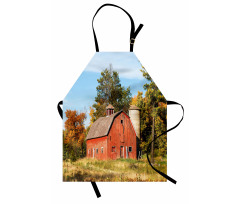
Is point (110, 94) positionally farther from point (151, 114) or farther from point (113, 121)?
point (151, 114)

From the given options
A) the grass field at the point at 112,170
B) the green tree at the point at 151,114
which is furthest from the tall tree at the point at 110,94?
the grass field at the point at 112,170

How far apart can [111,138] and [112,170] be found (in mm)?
364

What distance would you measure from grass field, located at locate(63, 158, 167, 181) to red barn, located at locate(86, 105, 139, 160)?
0.08 meters

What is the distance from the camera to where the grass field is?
5023mm

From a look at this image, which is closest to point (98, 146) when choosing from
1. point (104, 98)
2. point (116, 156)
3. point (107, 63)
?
point (116, 156)

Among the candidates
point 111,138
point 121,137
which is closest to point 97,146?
point 111,138

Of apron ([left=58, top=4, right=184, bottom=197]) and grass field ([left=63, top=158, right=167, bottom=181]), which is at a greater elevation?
apron ([left=58, top=4, right=184, bottom=197])

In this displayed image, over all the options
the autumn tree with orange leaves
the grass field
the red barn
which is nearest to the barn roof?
the red barn

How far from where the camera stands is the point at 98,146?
5.10 meters

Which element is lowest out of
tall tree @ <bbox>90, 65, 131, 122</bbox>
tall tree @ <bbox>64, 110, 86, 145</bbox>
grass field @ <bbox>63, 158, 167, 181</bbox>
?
grass field @ <bbox>63, 158, 167, 181</bbox>

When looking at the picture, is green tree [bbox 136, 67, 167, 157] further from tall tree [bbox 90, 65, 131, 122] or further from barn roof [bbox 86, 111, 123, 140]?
barn roof [bbox 86, 111, 123, 140]

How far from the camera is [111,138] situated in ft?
16.8

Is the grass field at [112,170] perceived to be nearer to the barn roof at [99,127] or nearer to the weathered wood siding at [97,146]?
the weathered wood siding at [97,146]

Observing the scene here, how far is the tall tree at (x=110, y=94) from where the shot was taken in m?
5.09
